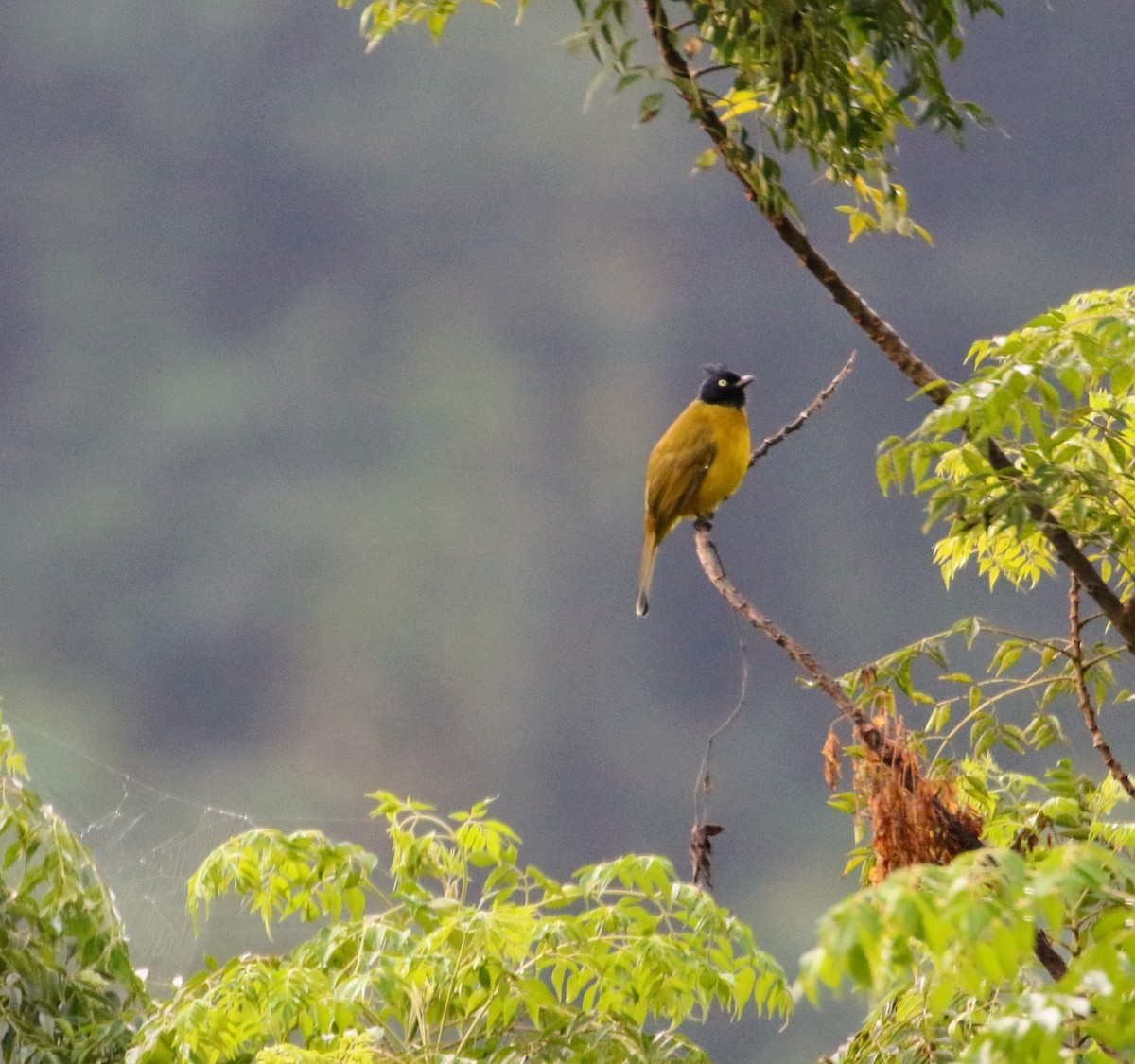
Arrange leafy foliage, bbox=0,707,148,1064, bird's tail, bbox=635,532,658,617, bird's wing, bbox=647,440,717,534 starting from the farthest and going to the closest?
1. bird's wing, bbox=647,440,717,534
2. bird's tail, bbox=635,532,658,617
3. leafy foliage, bbox=0,707,148,1064

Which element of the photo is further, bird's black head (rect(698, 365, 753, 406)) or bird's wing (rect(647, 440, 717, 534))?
bird's black head (rect(698, 365, 753, 406))

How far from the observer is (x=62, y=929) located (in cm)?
279

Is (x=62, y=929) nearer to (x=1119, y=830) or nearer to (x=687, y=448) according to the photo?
(x=1119, y=830)

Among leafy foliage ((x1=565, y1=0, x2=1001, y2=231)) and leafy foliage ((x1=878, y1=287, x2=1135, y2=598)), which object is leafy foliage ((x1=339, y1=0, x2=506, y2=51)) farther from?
leafy foliage ((x1=878, y1=287, x2=1135, y2=598))

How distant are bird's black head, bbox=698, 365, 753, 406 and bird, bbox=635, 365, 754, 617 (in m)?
0.06

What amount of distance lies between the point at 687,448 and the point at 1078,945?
6.59 ft

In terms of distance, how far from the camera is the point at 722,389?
4.52m

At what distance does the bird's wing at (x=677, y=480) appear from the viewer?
4.25 metres

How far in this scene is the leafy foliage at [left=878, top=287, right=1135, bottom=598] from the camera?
215 cm

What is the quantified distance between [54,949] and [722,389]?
241 centimetres

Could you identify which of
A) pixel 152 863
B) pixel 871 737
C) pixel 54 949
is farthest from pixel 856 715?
pixel 152 863

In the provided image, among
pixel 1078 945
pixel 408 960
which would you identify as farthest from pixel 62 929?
pixel 1078 945

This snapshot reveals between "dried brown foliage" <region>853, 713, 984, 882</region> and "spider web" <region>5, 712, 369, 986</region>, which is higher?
"spider web" <region>5, 712, 369, 986</region>

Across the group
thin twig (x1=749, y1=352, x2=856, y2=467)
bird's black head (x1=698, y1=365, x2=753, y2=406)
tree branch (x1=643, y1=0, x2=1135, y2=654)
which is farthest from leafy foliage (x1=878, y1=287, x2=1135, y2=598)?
bird's black head (x1=698, y1=365, x2=753, y2=406)
